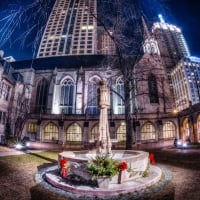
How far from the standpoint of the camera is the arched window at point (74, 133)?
3080cm

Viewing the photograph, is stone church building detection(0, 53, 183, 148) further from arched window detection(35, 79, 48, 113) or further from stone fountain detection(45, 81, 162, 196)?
stone fountain detection(45, 81, 162, 196)

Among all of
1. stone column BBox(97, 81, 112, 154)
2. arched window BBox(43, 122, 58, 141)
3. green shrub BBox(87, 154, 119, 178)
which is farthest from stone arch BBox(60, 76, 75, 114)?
green shrub BBox(87, 154, 119, 178)

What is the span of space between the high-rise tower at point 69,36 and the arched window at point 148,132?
167 ft

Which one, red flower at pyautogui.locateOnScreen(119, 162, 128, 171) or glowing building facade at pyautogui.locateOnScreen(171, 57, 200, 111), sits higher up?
glowing building facade at pyautogui.locateOnScreen(171, 57, 200, 111)

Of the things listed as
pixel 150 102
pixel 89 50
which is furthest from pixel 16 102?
pixel 89 50

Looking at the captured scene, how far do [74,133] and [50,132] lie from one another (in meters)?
4.50

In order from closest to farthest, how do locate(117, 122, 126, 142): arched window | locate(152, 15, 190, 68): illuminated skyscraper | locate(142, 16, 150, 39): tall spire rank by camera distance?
locate(142, 16, 150, 39): tall spire < locate(152, 15, 190, 68): illuminated skyscraper < locate(117, 122, 126, 142): arched window

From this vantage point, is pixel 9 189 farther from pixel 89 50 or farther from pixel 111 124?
pixel 89 50

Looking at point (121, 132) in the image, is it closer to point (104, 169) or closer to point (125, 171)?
point (125, 171)

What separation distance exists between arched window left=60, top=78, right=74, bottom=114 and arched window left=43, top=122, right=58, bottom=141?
6.35 m

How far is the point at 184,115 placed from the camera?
28.8m

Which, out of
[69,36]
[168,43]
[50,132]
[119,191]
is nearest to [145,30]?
[119,191]

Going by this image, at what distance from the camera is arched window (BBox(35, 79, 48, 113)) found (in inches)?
1524

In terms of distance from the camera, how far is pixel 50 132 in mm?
31359
